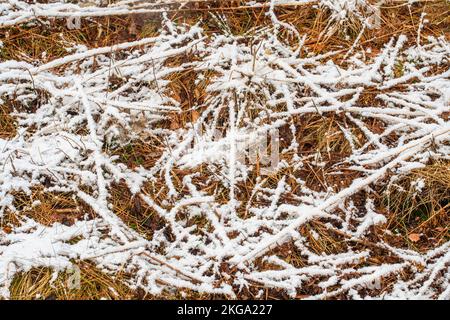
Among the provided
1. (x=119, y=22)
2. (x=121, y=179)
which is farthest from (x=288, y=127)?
(x=119, y=22)

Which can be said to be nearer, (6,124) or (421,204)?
(421,204)

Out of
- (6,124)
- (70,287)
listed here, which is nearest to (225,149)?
(70,287)

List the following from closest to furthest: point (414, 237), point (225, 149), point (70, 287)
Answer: point (70, 287) < point (414, 237) < point (225, 149)

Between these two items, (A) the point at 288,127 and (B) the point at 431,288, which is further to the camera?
(A) the point at 288,127

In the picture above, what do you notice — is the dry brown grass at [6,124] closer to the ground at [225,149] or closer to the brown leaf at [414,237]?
the ground at [225,149]

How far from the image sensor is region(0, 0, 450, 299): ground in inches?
79.7

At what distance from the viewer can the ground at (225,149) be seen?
6.64 ft

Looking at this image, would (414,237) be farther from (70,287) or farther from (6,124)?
(6,124)

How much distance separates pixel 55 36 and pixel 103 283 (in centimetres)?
128

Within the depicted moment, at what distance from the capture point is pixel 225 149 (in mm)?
2258

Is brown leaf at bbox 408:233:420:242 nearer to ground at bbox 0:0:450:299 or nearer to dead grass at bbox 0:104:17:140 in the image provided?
ground at bbox 0:0:450:299
